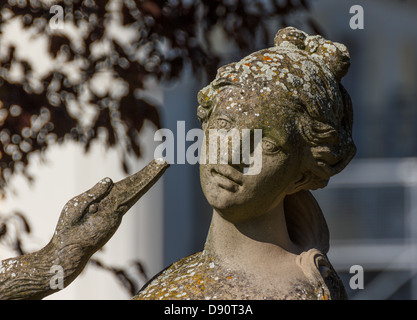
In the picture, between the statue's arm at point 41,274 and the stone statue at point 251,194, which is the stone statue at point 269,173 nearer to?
the stone statue at point 251,194

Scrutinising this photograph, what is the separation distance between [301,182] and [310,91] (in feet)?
0.88

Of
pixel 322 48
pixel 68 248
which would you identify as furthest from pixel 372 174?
pixel 68 248

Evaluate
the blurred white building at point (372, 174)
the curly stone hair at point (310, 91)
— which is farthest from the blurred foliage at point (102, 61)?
the blurred white building at point (372, 174)

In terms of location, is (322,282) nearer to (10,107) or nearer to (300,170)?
(300,170)

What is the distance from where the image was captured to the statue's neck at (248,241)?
2.71 meters

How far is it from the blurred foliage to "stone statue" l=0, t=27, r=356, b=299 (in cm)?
135

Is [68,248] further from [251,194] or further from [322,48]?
[322,48]

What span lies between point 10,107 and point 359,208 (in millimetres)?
3560

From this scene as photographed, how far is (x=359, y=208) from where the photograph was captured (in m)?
6.95

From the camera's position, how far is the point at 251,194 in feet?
8.66

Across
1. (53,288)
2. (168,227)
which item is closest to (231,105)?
(53,288)

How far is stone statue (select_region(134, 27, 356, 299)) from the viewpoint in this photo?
8.61 ft

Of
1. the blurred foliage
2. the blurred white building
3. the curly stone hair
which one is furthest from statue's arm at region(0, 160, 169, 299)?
the blurred white building
